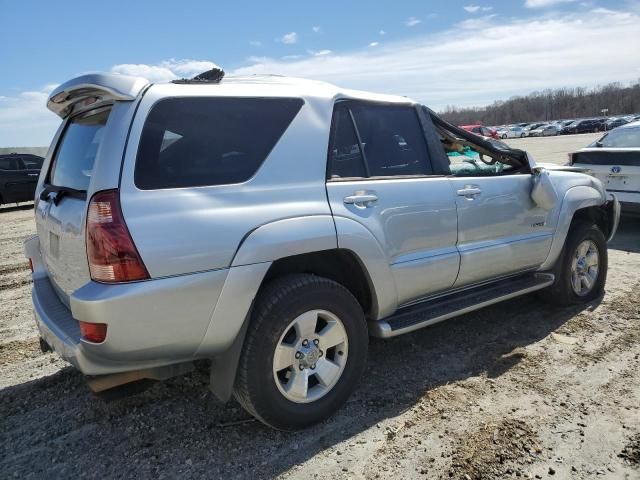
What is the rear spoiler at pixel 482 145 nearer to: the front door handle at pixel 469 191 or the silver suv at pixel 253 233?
the silver suv at pixel 253 233

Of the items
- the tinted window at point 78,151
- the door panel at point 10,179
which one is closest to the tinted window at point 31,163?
the door panel at point 10,179

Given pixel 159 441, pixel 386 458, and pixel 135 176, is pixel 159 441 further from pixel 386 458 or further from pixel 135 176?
pixel 135 176

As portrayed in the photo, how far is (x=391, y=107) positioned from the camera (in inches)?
139

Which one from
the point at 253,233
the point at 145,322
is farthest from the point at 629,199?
the point at 145,322

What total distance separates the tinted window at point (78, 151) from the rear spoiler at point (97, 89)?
9cm

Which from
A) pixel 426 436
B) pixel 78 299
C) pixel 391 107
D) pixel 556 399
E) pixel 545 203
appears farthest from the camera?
pixel 545 203

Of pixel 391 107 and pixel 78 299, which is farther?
pixel 391 107

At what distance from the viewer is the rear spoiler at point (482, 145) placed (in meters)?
3.83

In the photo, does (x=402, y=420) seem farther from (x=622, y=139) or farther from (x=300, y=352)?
(x=622, y=139)

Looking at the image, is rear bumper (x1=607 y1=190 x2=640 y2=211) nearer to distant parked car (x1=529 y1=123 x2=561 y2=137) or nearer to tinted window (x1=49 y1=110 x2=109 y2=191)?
tinted window (x1=49 y1=110 x2=109 y2=191)

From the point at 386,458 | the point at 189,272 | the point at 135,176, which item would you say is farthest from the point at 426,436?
the point at 135,176

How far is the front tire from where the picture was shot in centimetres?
267

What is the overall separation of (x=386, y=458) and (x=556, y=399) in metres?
1.24

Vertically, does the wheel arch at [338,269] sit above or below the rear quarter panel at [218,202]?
below
